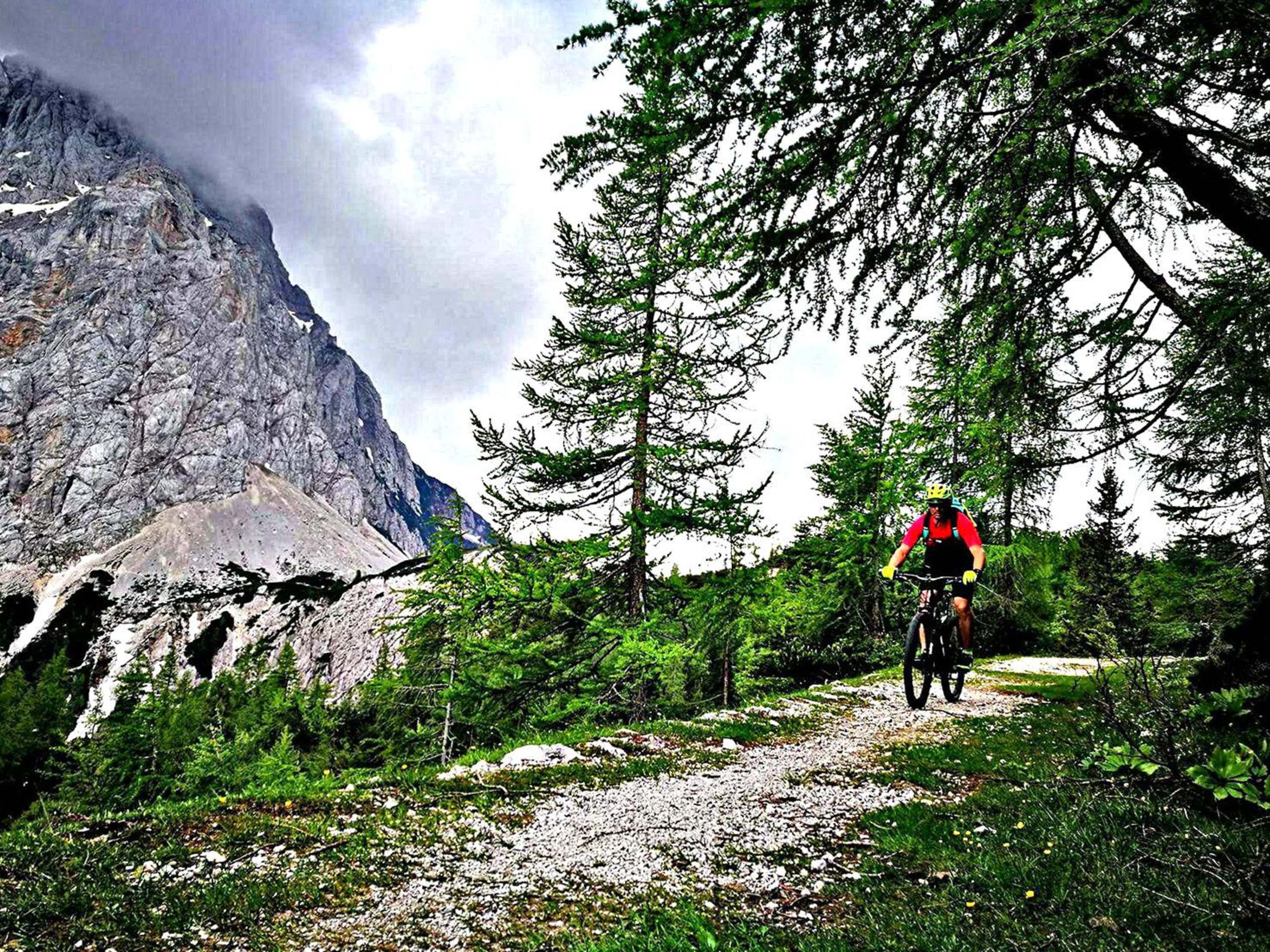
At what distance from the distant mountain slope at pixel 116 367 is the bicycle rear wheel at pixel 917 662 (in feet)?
582

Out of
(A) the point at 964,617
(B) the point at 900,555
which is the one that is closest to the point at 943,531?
(B) the point at 900,555

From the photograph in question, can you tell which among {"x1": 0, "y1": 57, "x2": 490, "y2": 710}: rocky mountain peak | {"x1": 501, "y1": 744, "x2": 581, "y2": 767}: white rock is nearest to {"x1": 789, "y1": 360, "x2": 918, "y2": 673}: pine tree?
{"x1": 501, "y1": 744, "x2": 581, "y2": 767}: white rock

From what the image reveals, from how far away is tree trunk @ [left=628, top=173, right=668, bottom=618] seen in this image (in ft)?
39.9

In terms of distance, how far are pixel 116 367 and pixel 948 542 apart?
212 metres

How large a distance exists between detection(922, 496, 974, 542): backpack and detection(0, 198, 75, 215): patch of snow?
265181 millimetres

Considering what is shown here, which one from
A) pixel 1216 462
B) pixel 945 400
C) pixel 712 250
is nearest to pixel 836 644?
pixel 1216 462

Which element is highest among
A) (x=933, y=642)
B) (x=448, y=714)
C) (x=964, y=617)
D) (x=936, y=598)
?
(x=936, y=598)

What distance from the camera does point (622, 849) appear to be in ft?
14.3

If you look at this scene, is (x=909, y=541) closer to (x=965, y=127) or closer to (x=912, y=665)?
(x=912, y=665)

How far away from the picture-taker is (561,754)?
22.4 feet

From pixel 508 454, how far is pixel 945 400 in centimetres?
912

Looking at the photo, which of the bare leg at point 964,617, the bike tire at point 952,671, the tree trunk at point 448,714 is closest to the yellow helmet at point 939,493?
the bare leg at point 964,617

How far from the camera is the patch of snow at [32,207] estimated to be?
176 metres

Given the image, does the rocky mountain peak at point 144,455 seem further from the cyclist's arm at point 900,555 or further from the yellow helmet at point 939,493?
the yellow helmet at point 939,493
